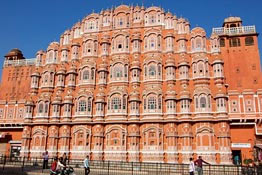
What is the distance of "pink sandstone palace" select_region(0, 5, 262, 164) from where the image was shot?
3097cm

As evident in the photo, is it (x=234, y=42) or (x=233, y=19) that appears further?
(x=233, y=19)

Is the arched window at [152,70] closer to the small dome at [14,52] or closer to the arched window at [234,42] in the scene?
the arched window at [234,42]

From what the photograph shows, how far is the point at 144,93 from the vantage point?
108ft

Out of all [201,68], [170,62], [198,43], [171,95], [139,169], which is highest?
[198,43]

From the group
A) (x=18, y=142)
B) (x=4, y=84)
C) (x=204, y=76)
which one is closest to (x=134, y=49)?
(x=204, y=76)

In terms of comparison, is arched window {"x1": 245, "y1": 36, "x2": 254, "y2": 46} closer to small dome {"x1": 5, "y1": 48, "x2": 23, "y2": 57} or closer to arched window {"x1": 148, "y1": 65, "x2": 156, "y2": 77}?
arched window {"x1": 148, "y1": 65, "x2": 156, "y2": 77}

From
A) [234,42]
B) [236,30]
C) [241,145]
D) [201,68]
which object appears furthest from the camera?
[236,30]

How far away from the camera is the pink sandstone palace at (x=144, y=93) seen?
1219 inches

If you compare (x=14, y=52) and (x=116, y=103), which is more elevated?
(x=14, y=52)

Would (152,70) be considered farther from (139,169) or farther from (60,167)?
(60,167)

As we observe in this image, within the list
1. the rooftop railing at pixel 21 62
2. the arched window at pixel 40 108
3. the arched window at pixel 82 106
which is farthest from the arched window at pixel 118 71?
the rooftop railing at pixel 21 62

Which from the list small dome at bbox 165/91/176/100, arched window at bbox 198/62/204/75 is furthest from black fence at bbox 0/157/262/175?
arched window at bbox 198/62/204/75

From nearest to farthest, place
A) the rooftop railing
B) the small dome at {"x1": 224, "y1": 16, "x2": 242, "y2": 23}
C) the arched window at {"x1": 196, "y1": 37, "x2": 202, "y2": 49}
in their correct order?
1. the arched window at {"x1": 196, "y1": 37, "x2": 202, "y2": 49}
2. the small dome at {"x1": 224, "y1": 16, "x2": 242, "y2": 23}
3. the rooftop railing

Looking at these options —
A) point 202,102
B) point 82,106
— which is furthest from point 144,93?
point 82,106
